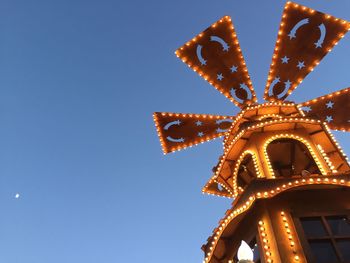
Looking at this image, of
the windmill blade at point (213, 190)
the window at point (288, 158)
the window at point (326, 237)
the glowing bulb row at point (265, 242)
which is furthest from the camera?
the windmill blade at point (213, 190)

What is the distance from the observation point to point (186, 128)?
18.9m

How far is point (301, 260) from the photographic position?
10.6 metres

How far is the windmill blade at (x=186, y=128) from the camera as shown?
18.8 meters

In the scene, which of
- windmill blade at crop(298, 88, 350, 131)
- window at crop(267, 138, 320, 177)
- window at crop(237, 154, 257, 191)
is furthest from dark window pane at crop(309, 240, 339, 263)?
windmill blade at crop(298, 88, 350, 131)

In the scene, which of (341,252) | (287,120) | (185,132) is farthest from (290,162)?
(341,252)

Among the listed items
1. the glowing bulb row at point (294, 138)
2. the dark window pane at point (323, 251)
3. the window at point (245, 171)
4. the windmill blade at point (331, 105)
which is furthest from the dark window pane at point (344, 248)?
the windmill blade at point (331, 105)

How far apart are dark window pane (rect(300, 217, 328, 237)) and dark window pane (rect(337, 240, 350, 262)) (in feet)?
1.46

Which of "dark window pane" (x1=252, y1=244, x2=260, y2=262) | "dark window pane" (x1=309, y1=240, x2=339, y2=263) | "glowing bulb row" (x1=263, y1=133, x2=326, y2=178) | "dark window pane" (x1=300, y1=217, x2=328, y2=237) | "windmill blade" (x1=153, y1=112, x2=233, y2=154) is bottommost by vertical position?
"dark window pane" (x1=309, y1=240, x2=339, y2=263)

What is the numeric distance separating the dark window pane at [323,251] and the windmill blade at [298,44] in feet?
27.3

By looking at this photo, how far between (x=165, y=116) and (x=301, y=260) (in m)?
9.86

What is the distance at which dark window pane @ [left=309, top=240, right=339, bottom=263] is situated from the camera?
35.1 ft

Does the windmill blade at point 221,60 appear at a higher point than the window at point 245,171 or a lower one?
higher

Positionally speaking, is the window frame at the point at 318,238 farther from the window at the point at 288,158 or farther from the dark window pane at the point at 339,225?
the window at the point at 288,158

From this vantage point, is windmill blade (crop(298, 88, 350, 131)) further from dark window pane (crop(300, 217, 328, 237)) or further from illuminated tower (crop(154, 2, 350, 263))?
dark window pane (crop(300, 217, 328, 237))
